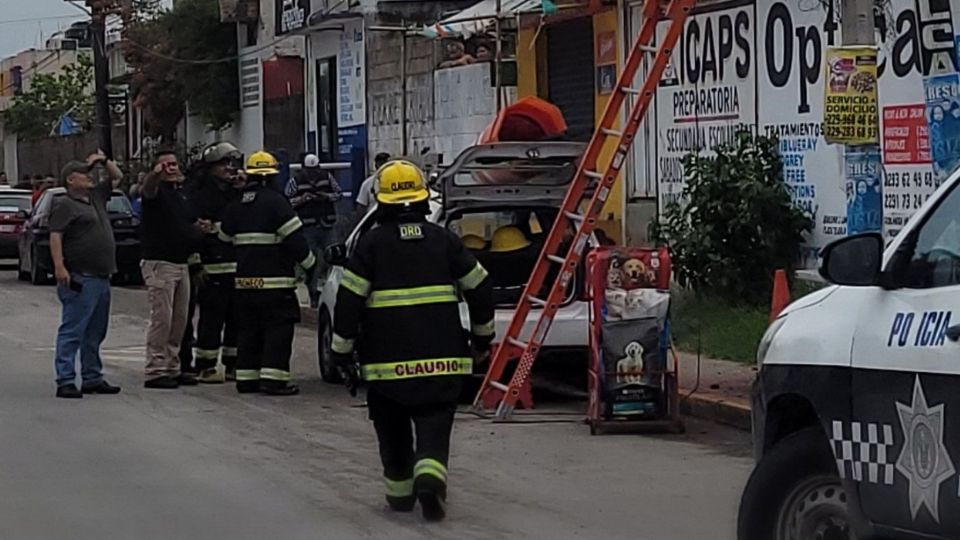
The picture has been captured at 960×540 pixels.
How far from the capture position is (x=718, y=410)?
512 inches

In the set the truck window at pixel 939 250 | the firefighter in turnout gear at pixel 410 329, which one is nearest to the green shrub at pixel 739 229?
the firefighter in turnout gear at pixel 410 329

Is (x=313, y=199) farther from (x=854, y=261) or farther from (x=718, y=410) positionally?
(x=854, y=261)

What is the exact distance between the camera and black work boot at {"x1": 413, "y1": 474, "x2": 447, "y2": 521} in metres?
9.11

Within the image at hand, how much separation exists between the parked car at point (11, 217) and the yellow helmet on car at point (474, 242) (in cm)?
1976

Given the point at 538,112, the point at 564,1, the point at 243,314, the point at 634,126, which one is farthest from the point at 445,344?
the point at 564,1

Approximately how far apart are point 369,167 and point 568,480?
760 inches

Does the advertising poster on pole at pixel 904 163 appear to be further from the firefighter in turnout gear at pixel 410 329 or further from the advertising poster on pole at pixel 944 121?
the firefighter in turnout gear at pixel 410 329

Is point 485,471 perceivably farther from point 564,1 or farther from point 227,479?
point 564,1

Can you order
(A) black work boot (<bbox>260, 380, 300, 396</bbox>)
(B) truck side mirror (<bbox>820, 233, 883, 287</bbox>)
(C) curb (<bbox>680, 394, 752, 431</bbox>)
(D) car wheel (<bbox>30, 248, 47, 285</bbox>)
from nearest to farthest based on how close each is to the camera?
(B) truck side mirror (<bbox>820, 233, 883, 287</bbox>)
(C) curb (<bbox>680, 394, 752, 431</bbox>)
(A) black work boot (<bbox>260, 380, 300, 396</bbox>)
(D) car wheel (<bbox>30, 248, 47, 285</bbox>)

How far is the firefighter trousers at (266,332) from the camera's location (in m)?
14.5

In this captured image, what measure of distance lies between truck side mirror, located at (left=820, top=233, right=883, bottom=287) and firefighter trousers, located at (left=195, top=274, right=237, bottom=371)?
9414 mm

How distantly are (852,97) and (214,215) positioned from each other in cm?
637

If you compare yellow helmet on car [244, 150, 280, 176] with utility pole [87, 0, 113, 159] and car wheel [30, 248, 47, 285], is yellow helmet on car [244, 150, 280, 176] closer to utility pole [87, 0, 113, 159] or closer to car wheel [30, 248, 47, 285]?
car wheel [30, 248, 47, 285]

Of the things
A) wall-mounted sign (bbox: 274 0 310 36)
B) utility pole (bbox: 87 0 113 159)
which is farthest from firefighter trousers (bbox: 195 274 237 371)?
utility pole (bbox: 87 0 113 159)
